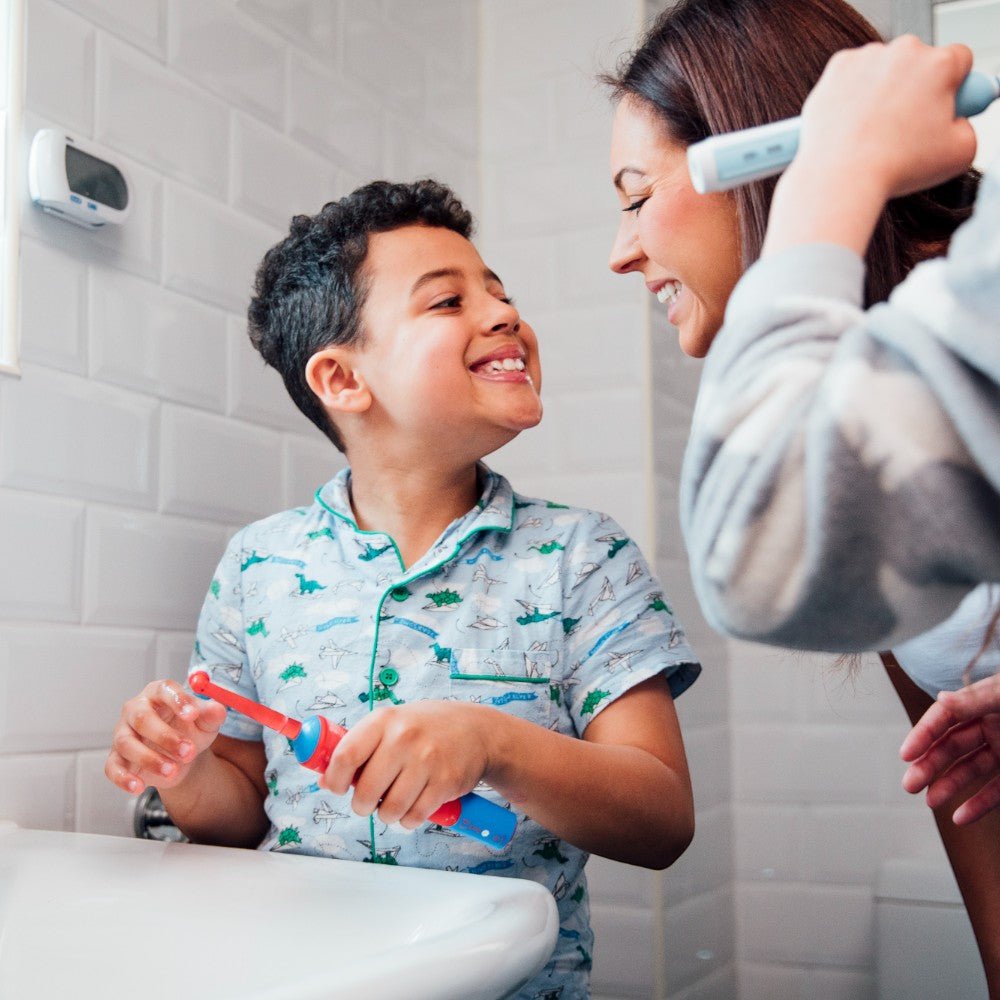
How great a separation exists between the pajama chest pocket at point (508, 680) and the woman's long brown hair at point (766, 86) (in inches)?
16.3

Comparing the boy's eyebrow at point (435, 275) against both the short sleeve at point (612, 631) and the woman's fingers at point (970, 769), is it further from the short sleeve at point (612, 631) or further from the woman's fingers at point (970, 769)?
the woman's fingers at point (970, 769)

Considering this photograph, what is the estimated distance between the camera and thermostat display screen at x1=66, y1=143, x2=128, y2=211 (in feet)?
3.68

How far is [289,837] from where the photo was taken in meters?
1.10

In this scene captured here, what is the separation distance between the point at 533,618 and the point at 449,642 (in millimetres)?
84

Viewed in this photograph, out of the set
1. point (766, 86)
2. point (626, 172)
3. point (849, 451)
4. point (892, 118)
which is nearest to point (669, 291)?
point (626, 172)

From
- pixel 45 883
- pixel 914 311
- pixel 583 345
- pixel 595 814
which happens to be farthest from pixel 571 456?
pixel 914 311

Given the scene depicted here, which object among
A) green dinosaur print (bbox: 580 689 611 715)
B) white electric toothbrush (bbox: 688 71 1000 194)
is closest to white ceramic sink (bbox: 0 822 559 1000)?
green dinosaur print (bbox: 580 689 611 715)

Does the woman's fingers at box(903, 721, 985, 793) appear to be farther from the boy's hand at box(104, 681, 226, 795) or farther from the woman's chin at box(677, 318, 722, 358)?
the boy's hand at box(104, 681, 226, 795)

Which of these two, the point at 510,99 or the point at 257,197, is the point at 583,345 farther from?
the point at 257,197

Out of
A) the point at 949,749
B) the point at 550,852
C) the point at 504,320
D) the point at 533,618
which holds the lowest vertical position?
the point at 550,852

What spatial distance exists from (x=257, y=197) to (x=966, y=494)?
3.76 feet

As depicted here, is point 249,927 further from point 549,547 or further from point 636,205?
point 636,205

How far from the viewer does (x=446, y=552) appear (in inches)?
46.2

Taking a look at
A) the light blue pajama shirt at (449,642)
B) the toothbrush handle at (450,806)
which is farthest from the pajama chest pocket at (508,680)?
the toothbrush handle at (450,806)
